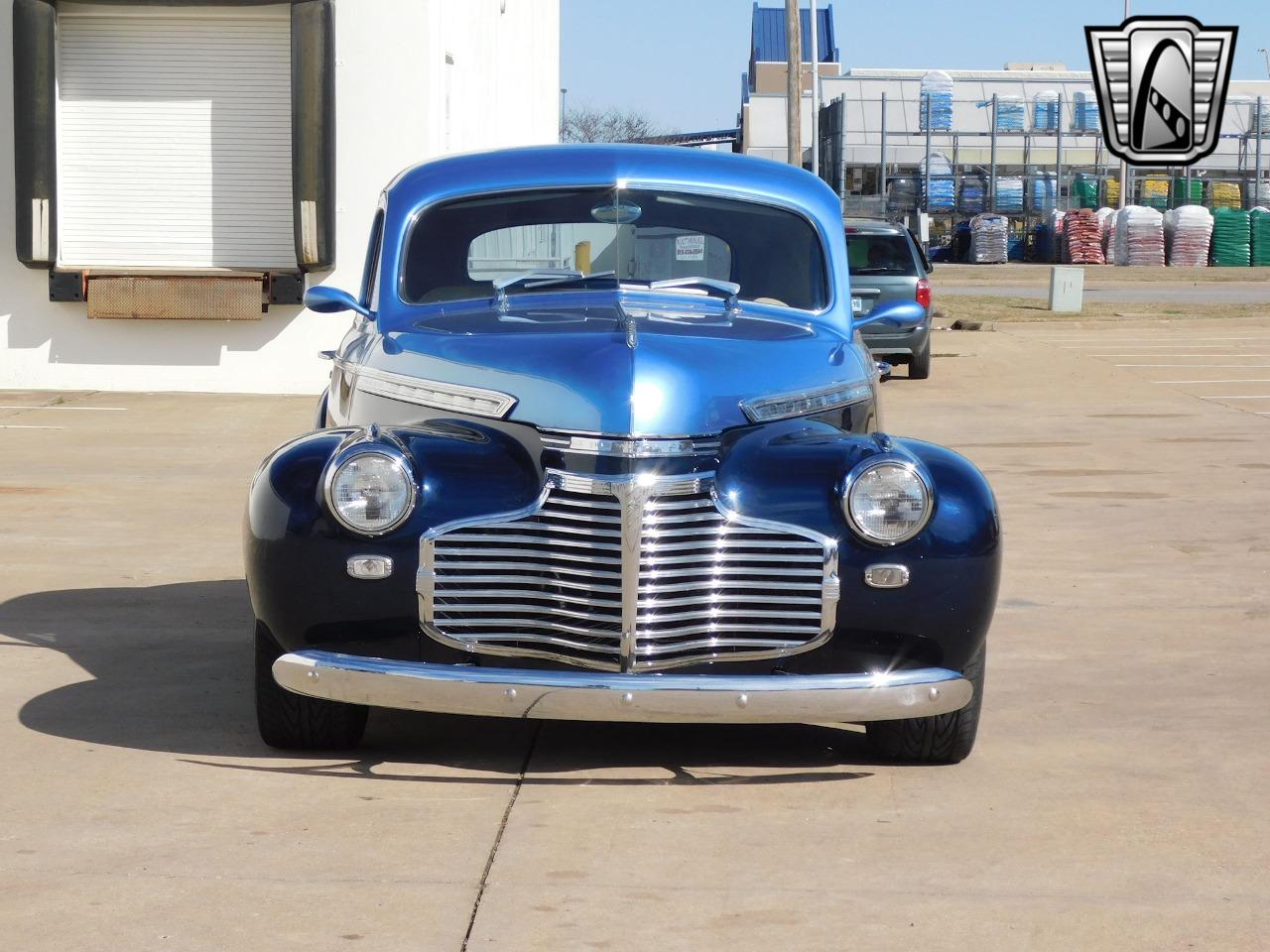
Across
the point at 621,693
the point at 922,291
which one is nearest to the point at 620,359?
the point at 621,693

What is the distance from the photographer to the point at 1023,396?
54.6ft

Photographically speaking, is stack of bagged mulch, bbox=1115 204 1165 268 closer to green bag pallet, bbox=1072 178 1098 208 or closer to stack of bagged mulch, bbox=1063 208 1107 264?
stack of bagged mulch, bbox=1063 208 1107 264

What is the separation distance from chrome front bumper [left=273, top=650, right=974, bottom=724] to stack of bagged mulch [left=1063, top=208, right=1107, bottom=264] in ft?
146

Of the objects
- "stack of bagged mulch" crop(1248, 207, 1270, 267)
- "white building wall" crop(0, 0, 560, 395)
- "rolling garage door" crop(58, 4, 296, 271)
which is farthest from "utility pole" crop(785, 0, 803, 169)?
"stack of bagged mulch" crop(1248, 207, 1270, 267)

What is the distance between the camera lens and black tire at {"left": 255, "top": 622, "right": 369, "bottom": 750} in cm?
489

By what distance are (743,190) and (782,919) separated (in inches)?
121

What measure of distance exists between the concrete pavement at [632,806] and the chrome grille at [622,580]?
43cm

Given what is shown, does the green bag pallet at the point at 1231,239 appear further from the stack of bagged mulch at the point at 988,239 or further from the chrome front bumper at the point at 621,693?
the chrome front bumper at the point at 621,693

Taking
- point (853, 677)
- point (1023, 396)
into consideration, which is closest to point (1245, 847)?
point (853, 677)

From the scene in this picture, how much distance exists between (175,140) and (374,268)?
10476 millimetres

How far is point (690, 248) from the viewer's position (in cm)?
602

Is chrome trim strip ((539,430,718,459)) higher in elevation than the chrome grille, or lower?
higher

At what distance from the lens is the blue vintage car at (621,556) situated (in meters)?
4.47

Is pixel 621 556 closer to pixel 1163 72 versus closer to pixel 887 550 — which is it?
pixel 887 550
